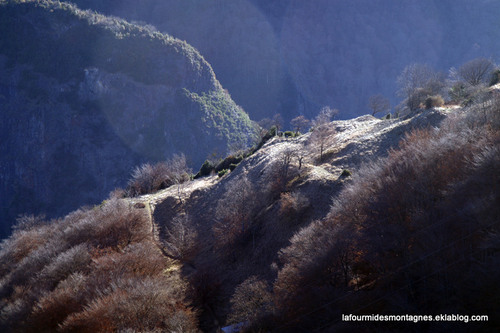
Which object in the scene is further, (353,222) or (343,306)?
(353,222)

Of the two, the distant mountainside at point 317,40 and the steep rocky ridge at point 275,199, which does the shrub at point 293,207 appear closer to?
the steep rocky ridge at point 275,199

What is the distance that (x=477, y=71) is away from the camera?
45.8 metres

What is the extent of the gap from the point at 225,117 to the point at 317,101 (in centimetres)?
6069

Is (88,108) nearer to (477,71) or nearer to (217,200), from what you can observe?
(217,200)

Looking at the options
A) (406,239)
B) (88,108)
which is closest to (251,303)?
(406,239)

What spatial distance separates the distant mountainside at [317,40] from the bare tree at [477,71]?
90904 mm

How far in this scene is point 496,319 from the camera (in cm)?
952

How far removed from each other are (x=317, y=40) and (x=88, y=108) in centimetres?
11620

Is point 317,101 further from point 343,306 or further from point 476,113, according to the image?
point 343,306

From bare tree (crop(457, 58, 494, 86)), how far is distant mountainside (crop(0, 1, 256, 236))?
59.5 metres

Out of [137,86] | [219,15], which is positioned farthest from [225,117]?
[219,15]

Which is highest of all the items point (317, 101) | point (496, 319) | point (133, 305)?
point (317, 101)

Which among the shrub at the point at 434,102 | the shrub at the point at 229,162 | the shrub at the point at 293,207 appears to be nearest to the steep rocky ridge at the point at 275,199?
the shrub at the point at 293,207

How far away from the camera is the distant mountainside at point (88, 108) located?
9069 cm
